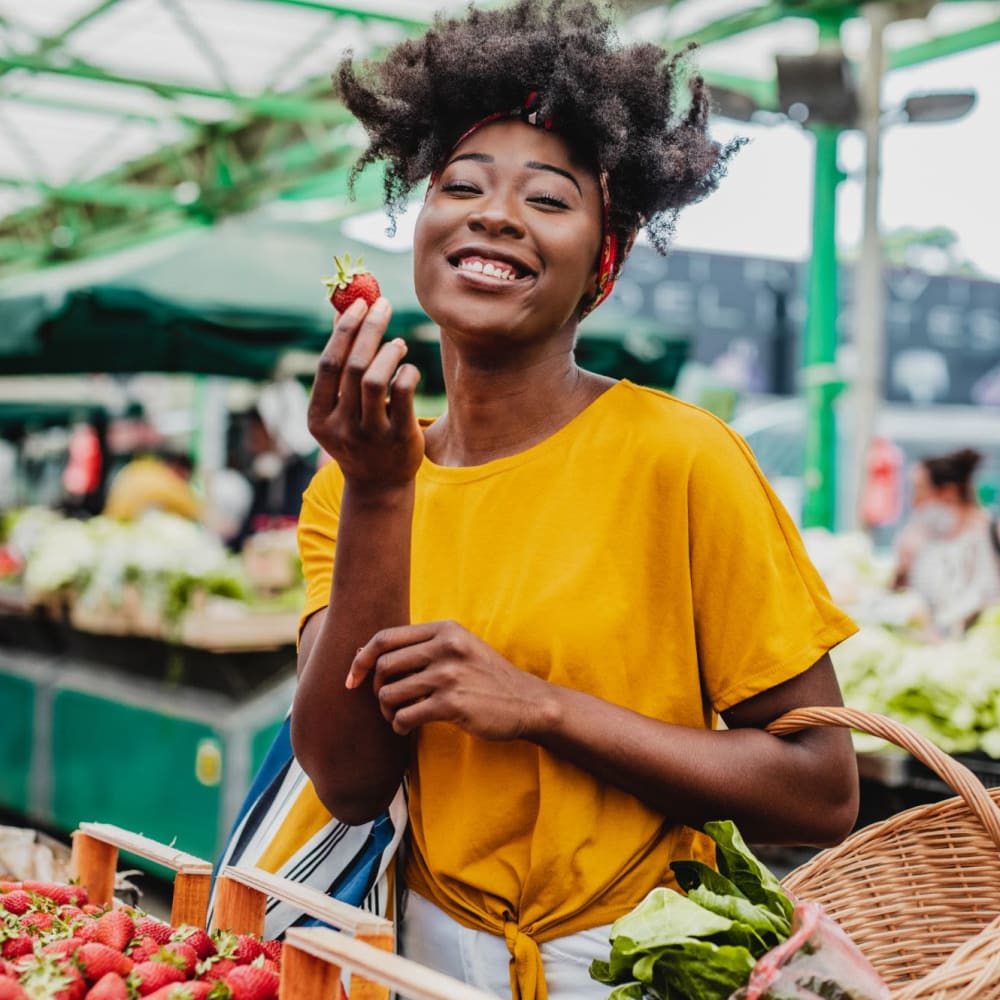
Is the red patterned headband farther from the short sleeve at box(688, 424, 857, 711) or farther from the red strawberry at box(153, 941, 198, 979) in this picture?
the red strawberry at box(153, 941, 198, 979)

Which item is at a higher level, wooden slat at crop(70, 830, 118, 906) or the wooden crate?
the wooden crate

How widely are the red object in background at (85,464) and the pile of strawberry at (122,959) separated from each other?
955 cm

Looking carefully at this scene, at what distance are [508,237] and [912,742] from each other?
2.68 feet

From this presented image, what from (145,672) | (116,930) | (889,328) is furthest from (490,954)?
(889,328)

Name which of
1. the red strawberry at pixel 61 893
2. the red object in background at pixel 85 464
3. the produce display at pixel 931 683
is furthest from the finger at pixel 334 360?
the red object in background at pixel 85 464

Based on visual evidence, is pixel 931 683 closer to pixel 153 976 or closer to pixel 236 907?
pixel 236 907

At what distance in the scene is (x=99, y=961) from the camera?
1.64 metres

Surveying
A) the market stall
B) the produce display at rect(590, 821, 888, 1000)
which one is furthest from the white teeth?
the market stall

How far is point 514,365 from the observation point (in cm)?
185

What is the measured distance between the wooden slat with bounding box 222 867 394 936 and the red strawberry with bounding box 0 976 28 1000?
12.2 inches

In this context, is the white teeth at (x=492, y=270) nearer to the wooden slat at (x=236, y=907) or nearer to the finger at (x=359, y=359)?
the finger at (x=359, y=359)

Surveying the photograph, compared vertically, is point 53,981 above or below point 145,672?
above

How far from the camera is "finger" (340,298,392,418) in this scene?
147cm

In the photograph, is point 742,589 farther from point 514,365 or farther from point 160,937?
point 160,937
